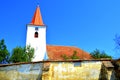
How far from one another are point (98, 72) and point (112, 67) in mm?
908

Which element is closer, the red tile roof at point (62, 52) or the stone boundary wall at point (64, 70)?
the stone boundary wall at point (64, 70)

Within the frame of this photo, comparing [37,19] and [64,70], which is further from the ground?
[37,19]

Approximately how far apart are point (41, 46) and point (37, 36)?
7.98 ft

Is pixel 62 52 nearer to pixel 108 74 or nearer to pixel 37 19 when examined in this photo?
pixel 37 19

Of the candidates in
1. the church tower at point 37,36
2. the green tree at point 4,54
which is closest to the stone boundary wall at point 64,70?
the green tree at point 4,54

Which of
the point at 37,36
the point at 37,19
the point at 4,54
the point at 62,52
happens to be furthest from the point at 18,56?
the point at 37,19

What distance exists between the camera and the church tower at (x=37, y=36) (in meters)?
50.9

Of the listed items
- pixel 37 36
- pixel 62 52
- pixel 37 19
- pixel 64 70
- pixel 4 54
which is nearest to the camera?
pixel 64 70

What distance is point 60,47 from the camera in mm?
54312

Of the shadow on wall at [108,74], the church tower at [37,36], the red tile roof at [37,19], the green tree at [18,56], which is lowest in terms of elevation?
the shadow on wall at [108,74]

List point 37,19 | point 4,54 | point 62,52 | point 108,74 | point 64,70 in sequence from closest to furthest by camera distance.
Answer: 1. point 108,74
2. point 64,70
3. point 4,54
4. point 62,52
5. point 37,19

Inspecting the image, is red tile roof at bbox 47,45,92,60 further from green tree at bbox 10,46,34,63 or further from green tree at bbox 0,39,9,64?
green tree at bbox 0,39,9,64

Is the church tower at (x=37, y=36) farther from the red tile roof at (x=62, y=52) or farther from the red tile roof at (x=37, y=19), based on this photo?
the red tile roof at (x=62, y=52)

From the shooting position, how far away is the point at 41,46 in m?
51.8
